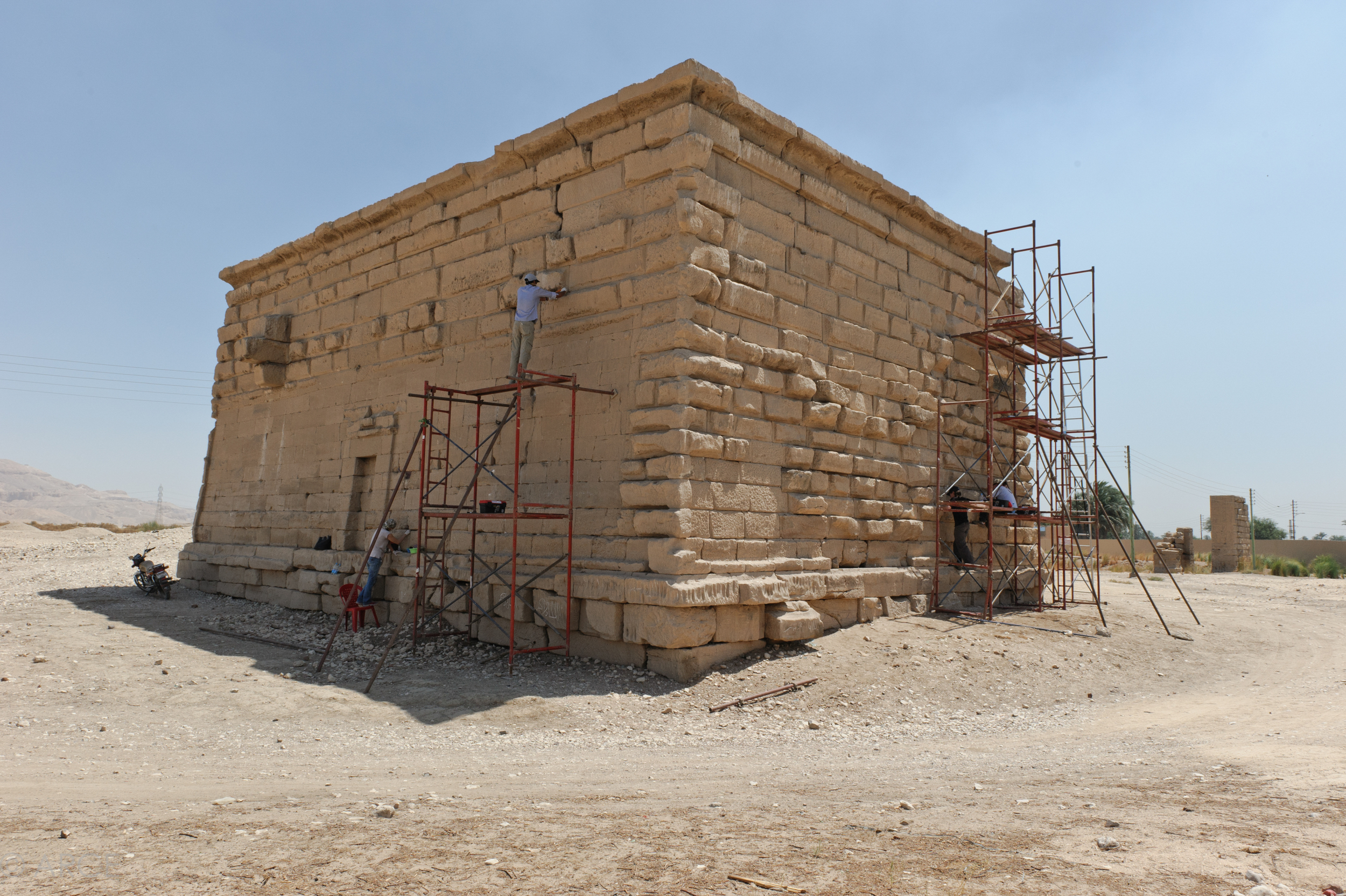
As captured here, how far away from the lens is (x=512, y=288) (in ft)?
33.9

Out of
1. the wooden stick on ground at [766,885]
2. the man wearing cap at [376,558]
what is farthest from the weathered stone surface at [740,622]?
the man wearing cap at [376,558]

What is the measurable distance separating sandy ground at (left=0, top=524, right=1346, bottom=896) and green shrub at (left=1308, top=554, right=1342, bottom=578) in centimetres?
1708

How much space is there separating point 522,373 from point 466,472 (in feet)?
9.19

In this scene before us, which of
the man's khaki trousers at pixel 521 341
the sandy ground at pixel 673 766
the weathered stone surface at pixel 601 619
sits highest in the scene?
the man's khaki trousers at pixel 521 341

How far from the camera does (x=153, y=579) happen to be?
14.7 m

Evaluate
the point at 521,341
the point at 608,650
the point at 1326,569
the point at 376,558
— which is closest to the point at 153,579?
the point at 376,558

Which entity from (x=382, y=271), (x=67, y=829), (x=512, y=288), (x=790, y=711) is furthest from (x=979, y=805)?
(x=382, y=271)

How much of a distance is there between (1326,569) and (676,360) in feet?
87.3

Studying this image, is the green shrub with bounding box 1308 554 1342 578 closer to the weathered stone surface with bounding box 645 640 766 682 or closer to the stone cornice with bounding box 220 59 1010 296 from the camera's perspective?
the stone cornice with bounding box 220 59 1010 296

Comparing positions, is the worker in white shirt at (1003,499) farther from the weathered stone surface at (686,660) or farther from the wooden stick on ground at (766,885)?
the wooden stick on ground at (766,885)

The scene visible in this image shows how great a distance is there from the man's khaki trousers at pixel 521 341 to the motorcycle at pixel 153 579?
28.7 feet

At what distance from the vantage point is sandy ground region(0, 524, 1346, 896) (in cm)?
390

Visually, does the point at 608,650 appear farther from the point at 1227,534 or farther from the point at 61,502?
the point at 61,502

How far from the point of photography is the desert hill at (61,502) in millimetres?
118000
